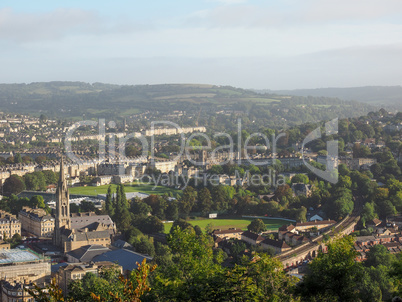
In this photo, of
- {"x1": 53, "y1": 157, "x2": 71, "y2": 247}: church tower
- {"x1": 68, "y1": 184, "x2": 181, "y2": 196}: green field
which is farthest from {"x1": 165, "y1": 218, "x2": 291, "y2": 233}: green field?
{"x1": 68, "y1": 184, "x2": 181, "y2": 196}: green field

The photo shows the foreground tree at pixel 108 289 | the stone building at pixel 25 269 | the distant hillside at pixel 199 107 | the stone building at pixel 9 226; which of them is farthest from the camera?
the distant hillside at pixel 199 107

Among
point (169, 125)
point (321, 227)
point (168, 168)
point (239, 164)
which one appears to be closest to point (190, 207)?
point (321, 227)

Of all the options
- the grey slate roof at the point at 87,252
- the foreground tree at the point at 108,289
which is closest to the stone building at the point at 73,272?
the foreground tree at the point at 108,289

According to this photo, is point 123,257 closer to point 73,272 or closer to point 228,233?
point 73,272

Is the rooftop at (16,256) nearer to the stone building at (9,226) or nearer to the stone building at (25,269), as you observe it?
the stone building at (25,269)

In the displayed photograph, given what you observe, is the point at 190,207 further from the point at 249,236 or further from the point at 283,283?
the point at 283,283

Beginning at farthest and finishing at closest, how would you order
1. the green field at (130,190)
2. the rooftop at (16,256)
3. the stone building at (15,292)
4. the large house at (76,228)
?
the green field at (130,190) → the large house at (76,228) → the rooftop at (16,256) → the stone building at (15,292)
